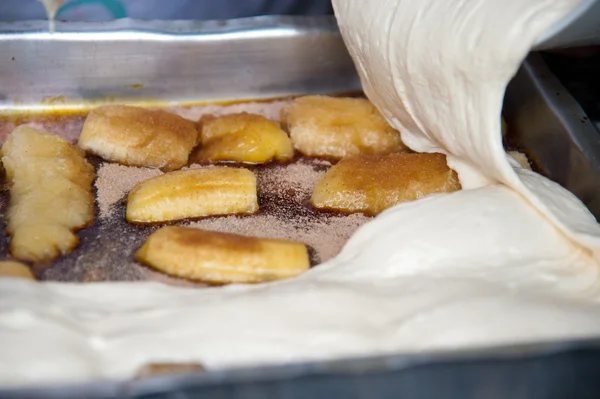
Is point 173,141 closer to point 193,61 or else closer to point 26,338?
point 193,61

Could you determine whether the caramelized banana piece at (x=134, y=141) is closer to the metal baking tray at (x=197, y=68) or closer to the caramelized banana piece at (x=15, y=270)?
the metal baking tray at (x=197, y=68)

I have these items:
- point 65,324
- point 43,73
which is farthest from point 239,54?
point 65,324

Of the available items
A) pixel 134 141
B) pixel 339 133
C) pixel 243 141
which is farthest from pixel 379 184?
pixel 134 141

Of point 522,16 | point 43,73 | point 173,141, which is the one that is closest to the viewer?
point 522,16

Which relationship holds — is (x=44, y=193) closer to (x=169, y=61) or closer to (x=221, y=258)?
(x=221, y=258)

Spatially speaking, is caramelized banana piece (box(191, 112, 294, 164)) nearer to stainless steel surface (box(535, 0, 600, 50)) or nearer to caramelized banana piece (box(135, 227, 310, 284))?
caramelized banana piece (box(135, 227, 310, 284))

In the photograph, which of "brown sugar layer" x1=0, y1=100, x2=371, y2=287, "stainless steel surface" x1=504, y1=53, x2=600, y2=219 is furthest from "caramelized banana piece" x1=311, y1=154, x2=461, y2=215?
"stainless steel surface" x1=504, y1=53, x2=600, y2=219

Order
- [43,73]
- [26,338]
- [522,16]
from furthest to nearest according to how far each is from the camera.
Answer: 1. [43,73]
2. [522,16]
3. [26,338]
